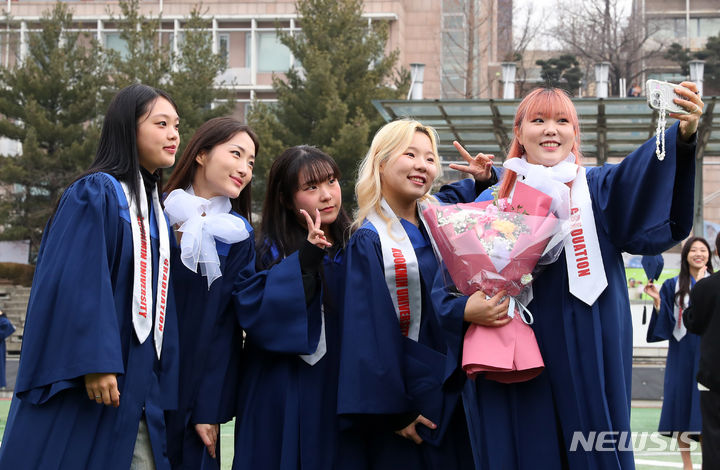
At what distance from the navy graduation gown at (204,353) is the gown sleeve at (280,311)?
0.10 metres

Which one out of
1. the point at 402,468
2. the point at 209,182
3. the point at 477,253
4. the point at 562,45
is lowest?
the point at 402,468

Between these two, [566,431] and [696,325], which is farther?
[696,325]

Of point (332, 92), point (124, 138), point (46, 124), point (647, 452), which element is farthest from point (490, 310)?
point (46, 124)

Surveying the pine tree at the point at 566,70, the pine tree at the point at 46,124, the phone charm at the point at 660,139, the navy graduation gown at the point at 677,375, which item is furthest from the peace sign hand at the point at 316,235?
the pine tree at the point at 566,70

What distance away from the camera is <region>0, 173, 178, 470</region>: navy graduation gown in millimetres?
3088

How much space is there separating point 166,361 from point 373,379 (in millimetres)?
823

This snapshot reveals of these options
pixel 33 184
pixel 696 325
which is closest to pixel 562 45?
pixel 33 184

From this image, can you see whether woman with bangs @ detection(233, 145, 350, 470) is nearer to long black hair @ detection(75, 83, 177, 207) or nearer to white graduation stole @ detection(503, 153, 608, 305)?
long black hair @ detection(75, 83, 177, 207)

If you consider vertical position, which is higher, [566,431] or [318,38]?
[318,38]

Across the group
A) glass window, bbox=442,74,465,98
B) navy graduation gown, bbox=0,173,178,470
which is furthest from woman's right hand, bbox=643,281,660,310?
glass window, bbox=442,74,465,98

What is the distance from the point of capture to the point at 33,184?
2130cm

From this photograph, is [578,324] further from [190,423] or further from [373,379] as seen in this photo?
[190,423]

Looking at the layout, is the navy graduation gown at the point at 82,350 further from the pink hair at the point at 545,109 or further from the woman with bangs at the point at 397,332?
the pink hair at the point at 545,109

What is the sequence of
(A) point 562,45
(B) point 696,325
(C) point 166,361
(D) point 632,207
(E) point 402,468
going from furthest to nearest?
1. (A) point 562,45
2. (B) point 696,325
3. (E) point 402,468
4. (C) point 166,361
5. (D) point 632,207
